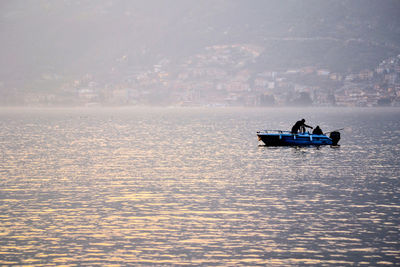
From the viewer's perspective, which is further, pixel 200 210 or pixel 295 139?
pixel 295 139

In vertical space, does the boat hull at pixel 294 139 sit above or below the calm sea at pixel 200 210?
above

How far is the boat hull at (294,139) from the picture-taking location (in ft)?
284

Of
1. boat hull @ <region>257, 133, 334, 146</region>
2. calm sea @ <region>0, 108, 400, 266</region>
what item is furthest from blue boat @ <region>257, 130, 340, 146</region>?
calm sea @ <region>0, 108, 400, 266</region>

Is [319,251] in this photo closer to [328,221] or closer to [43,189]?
[328,221]

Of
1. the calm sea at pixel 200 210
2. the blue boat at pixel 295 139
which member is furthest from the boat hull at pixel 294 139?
the calm sea at pixel 200 210

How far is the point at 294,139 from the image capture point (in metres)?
86.8

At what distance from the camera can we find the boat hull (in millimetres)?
86625

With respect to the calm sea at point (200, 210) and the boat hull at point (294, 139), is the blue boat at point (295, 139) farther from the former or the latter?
the calm sea at point (200, 210)

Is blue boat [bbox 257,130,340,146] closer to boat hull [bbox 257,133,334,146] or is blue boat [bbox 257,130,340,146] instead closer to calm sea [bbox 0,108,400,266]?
boat hull [bbox 257,133,334,146]

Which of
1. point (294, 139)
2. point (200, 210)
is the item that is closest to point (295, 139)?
point (294, 139)

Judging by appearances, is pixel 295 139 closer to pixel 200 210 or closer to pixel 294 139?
pixel 294 139

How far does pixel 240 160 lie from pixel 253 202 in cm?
2825

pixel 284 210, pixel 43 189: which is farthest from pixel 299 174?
pixel 43 189

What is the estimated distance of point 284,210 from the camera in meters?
39.4
